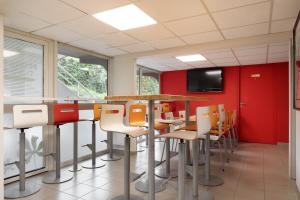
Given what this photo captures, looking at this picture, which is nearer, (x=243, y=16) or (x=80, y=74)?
(x=243, y=16)

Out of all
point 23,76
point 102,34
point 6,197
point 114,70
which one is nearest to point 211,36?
point 102,34

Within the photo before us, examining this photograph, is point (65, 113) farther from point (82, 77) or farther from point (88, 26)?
point (82, 77)

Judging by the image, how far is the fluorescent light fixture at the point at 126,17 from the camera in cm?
273

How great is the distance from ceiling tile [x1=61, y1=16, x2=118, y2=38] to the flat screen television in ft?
14.3

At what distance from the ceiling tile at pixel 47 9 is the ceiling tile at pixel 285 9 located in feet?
8.28

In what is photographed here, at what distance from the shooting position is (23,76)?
3.45 meters

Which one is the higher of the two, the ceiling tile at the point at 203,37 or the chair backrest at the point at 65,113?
the ceiling tile at the point at 203,37

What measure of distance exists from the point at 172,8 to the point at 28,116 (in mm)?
2337

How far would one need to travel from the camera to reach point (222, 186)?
2.95 meters

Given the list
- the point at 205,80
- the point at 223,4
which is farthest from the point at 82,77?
the point at 205,80

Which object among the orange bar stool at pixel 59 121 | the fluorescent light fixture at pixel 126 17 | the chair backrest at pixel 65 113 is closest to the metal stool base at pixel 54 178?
the orange bar stool at pixel 59 121

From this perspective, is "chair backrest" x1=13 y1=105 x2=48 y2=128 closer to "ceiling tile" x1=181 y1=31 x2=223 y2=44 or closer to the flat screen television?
"ceiling tile" x1=181 y1=31 x2=223 y2=44

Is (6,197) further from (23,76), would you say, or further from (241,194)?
(241,194)

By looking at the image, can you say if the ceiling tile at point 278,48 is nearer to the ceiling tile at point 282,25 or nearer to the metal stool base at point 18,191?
the ceiling tile at point 282,25
